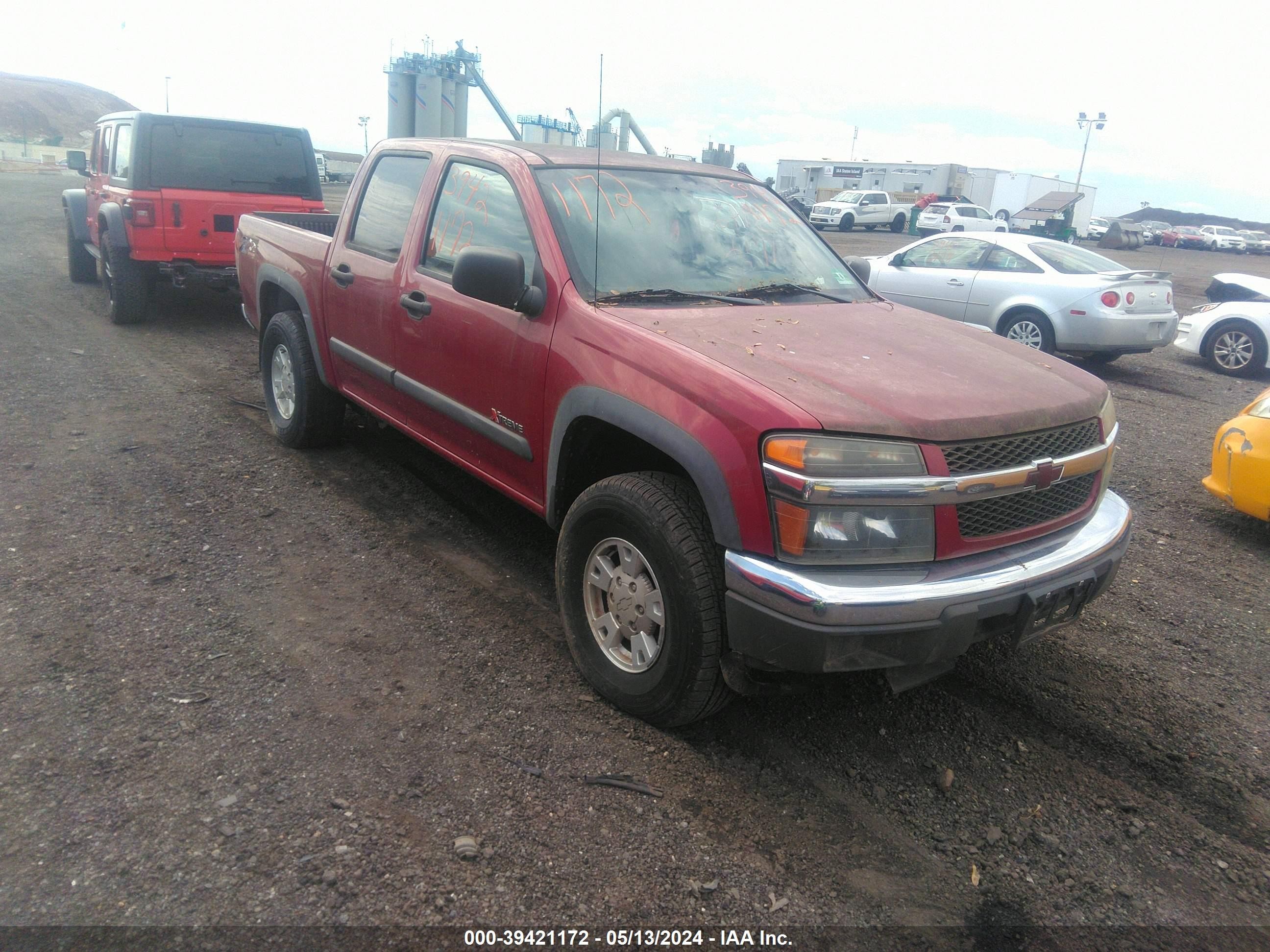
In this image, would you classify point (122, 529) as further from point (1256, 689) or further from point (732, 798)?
point (1256, 689)

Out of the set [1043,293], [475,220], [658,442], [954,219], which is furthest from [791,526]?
[954,219]

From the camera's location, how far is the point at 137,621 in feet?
11.4

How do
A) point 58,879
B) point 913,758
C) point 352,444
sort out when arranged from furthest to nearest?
point 352,444 < point 913,758 < point 58,879

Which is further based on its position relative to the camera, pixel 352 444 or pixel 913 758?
pixel 352 444

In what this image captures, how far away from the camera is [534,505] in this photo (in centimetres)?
354

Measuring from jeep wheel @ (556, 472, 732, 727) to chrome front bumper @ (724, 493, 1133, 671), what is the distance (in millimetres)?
131

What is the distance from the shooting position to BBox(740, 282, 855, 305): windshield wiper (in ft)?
12.0

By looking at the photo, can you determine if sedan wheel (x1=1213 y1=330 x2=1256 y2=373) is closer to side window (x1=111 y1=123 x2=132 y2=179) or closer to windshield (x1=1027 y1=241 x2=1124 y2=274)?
windshield (x1=1027 y1=241 x2=1124 y2=274)

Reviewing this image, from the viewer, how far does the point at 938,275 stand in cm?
1051

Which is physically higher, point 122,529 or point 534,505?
point 534,505

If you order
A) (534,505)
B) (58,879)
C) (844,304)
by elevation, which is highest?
(844,304)

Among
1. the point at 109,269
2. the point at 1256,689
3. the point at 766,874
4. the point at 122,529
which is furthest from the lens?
the point at 109,269

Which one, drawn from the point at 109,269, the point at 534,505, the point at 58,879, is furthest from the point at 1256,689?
the point at 109,269

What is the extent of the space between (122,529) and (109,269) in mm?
5753
